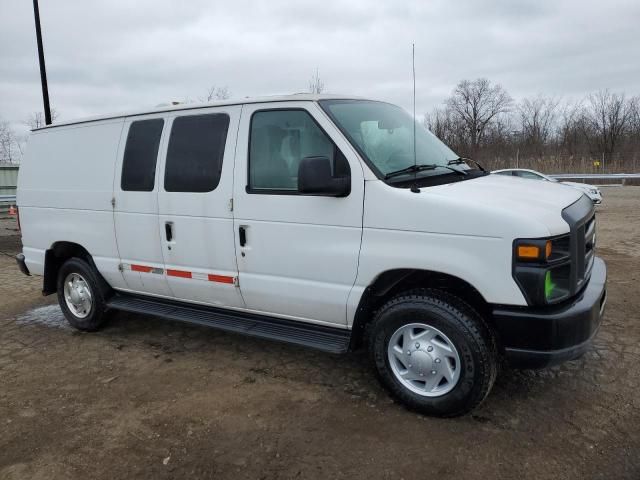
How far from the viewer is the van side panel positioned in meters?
4.93

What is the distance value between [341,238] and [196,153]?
59.9 inches

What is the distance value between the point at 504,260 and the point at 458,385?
90 centimetres

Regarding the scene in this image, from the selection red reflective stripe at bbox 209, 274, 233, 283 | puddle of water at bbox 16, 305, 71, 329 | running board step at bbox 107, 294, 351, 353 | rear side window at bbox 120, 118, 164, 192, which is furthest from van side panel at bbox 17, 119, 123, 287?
red reflective stripe at bbox 209, 274, 233, 283

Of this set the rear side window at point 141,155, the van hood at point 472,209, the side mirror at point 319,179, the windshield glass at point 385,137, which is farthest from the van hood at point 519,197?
the rear side window at point 141,155

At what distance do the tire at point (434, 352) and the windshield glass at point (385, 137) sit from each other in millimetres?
918

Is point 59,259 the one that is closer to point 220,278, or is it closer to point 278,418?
point 220,278

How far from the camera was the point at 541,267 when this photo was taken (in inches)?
116

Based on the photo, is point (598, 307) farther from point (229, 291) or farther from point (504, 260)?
point (229, 291)

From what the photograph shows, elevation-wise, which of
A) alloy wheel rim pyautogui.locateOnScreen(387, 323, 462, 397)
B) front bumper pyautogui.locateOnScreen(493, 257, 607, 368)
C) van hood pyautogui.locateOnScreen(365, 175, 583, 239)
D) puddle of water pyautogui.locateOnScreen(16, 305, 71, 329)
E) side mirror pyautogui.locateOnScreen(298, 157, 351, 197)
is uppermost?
side mirror pyautogui.locateOnScreen(298, 157, 351, 197)

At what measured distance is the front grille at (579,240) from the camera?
312 cm

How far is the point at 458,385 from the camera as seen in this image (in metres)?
3.32

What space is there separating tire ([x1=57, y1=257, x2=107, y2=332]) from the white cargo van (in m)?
0.14

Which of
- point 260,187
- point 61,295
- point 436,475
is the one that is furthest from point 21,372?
point 436,475

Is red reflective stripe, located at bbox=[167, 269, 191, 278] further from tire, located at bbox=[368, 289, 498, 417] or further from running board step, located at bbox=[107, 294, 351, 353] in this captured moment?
tire, located at bbox=[368, 289, 498, 417]
